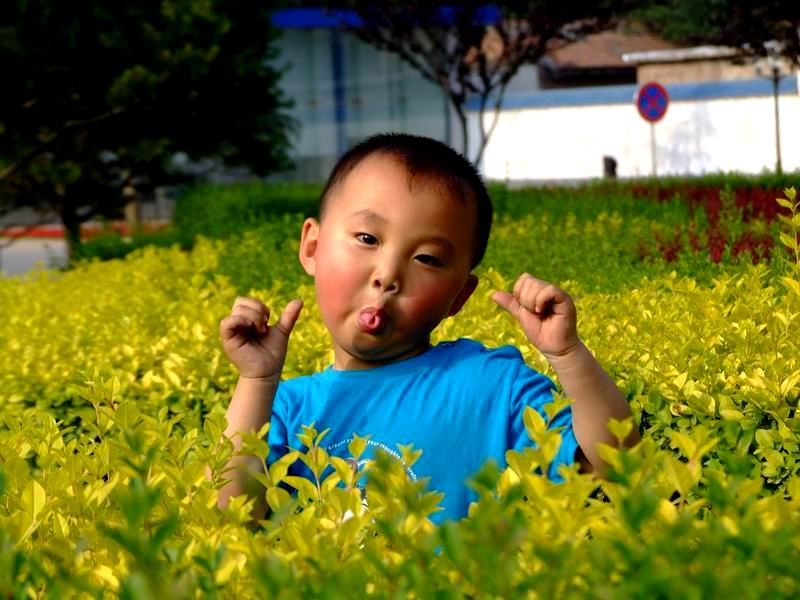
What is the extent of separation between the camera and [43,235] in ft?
113

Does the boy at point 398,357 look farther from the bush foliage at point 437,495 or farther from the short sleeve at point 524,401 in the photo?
the bush foliage at point 437,495

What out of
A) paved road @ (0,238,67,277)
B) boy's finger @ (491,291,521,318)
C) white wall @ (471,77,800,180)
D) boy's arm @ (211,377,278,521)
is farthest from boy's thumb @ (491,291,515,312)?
white wall @ (471,77,800,180)

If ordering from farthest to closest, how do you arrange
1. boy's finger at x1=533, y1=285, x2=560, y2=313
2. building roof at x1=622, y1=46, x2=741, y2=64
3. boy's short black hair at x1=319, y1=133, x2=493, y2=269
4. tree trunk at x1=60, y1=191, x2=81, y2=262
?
Answer: building roof at x1=622, y1=46, x2=741, y2=64 → tree trunk at x1=60, y1=191, x2=81, y2=262 → boy's short black hair at x1=319, y1=133, x2=493, y2=269 → boy's finger at x1=533, y1=285, x2=560, y2=313

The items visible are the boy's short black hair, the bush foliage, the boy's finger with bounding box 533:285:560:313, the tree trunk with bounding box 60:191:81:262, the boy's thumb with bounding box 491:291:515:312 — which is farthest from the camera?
the tree trunk with bounding box 60:191:81:262

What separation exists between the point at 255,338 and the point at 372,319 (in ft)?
Result: 0.76

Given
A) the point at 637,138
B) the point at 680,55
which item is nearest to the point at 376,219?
the point at 637,138

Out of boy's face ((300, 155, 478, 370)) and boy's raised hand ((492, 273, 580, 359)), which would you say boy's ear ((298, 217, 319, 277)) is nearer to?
boy's face ((300, 155, 478, 370))

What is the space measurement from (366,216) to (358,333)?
228 millimetres

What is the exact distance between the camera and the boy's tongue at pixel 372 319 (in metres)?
2.66

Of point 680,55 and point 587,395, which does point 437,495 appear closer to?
point 587,395

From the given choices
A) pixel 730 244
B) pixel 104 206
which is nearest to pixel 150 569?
pixel 730 244

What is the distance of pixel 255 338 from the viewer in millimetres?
2688

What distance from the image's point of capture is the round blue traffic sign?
77.0 ft

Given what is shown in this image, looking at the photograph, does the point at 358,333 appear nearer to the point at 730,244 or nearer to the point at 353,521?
the point at 353,521
